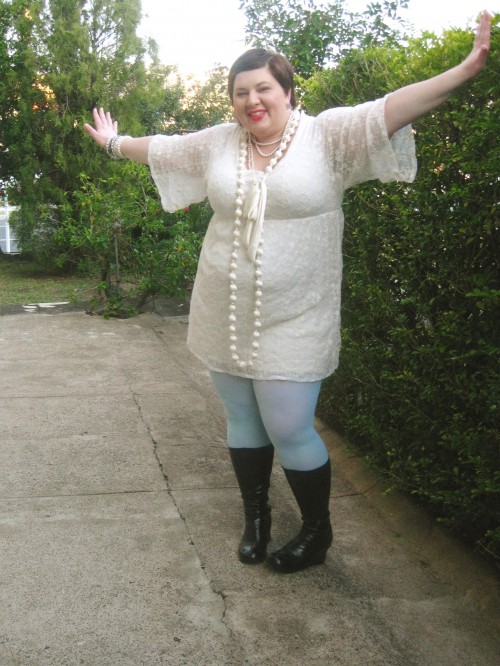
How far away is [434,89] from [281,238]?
25.1 inches

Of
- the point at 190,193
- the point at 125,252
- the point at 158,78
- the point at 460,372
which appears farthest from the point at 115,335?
the point at 158,78

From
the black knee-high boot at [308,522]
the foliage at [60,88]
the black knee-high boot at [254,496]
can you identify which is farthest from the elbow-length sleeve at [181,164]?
the foliage at [60,88]

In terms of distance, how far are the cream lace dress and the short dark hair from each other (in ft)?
0.45

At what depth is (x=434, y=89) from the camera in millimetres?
2156

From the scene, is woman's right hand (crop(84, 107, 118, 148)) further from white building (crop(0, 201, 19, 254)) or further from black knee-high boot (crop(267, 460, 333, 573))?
white building (crop(0, 201, 19, 254))

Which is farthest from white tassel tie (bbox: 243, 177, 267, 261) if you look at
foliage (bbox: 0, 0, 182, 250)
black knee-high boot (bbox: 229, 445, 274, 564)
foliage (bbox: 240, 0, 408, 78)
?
foliage (bbox: 0, 0, 182, 250)

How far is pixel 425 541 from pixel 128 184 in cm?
569

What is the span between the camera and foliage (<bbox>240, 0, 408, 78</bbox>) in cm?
621

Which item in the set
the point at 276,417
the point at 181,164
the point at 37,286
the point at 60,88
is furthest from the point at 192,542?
the point at 60,88

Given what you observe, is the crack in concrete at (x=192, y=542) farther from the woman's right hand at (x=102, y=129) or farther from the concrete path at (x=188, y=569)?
the woman's right hand at (x=102, y=129)

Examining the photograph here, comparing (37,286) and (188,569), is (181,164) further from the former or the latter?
(37,286)

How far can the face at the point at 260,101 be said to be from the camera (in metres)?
2.44

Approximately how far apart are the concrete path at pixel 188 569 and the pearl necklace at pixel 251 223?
82cm

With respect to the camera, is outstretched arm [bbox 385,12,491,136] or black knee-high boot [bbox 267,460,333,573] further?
A: black knee-high boot [bbox 267,460,333,573]
